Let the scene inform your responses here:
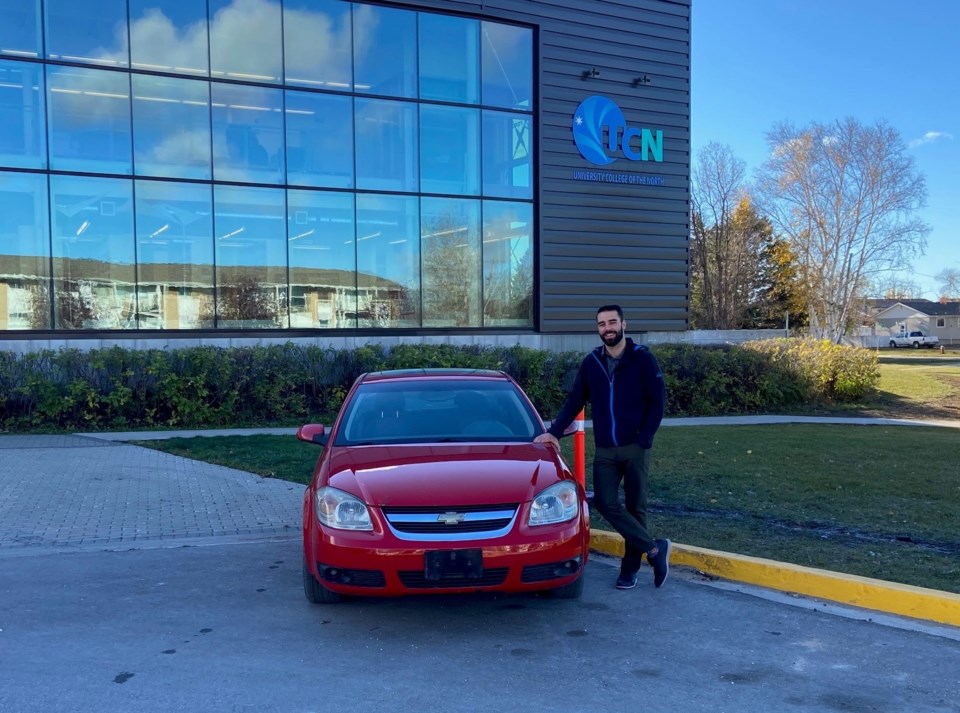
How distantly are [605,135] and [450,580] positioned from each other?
16.9 m

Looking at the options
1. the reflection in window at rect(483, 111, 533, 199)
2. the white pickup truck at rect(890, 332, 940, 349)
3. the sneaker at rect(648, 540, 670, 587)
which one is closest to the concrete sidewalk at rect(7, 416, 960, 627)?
the sneaker at rect(648, 540, 670, 587)

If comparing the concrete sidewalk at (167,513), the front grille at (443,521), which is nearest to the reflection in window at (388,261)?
the concrete sidewalk at (167,513)

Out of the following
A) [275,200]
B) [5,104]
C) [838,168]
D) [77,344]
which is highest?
[838,168]

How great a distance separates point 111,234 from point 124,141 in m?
1.84

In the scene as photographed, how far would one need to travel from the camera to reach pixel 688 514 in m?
7.30

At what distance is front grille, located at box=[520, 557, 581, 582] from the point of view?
4492 millimetres

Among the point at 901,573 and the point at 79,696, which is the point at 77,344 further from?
the point at 901,573

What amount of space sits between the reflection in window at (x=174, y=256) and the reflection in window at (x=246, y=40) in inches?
101

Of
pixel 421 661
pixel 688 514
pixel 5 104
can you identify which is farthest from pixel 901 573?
pixel 5 104

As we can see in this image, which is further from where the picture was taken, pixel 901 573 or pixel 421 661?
pixel 901 573

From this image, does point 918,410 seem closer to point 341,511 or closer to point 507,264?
point 507,264

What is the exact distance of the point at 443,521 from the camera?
4.44m

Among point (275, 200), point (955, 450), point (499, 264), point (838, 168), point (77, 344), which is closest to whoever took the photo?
point (955, 450)

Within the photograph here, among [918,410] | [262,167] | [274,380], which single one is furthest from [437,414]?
[918,410]
